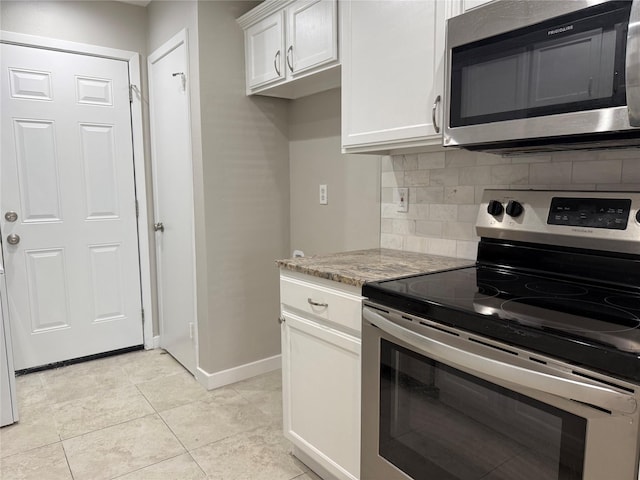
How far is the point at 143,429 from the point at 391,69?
207 cm

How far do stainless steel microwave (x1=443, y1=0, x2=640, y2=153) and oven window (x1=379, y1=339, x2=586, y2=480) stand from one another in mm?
698

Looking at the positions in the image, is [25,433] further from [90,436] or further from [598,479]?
[598,479]

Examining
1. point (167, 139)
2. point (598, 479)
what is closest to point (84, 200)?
point (167, 139)

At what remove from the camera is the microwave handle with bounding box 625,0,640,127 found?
3.06 ft

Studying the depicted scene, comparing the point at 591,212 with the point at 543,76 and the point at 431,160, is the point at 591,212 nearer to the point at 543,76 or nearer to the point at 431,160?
the point at 543,76

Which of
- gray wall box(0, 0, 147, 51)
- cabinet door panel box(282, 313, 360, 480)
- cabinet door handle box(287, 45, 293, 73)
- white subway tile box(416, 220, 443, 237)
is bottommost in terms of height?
cabinet door panel box(282, 313, 360, 480)

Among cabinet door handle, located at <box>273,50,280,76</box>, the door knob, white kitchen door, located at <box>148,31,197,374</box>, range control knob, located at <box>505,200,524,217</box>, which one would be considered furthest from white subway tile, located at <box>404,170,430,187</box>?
the door knob

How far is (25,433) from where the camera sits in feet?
7.09

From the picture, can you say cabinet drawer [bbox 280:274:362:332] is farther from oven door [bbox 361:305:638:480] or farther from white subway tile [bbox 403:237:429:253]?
white subway tile [bbox 403:237:429:253]

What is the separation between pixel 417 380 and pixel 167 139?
238 centimetres

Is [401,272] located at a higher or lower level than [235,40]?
lower

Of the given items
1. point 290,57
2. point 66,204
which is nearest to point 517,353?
point 290,57

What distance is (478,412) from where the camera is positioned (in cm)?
110

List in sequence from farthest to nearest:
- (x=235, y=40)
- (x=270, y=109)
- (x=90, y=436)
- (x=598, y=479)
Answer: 1. (x=270, y=109)
2. (x=235, y=40)
3. (x=90, y=436)
4. (x=598, y=479)
